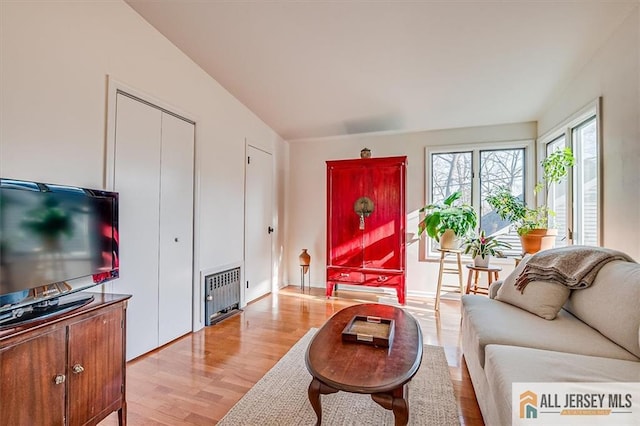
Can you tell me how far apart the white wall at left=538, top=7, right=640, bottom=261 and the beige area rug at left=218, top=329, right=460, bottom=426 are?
1598 mm

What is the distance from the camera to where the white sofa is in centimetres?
126

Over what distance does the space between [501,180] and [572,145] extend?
1.11 meters

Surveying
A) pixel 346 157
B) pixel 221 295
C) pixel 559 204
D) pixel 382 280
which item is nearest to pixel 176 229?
pixel 221 295

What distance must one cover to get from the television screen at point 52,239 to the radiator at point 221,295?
1.36 metres

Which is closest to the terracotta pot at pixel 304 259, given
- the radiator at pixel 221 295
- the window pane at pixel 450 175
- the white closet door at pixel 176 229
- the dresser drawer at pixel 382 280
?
the dresser drawer at pixel 382 280

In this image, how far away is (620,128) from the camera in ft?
6.89

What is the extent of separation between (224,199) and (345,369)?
2.58 metres

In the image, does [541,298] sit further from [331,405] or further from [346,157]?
[346,157]

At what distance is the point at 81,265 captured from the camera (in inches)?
65.2

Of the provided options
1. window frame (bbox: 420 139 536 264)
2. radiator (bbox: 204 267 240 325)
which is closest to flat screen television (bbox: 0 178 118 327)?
radiator (bbox: 204 267 240 325)

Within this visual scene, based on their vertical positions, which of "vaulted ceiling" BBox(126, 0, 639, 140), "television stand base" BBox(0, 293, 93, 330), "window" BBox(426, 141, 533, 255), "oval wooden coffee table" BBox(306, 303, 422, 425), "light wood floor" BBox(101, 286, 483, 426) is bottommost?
"light wood floor" BBox(101, 286, 483, 426)

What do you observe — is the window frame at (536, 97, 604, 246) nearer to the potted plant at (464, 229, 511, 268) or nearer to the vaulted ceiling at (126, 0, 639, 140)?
the vaulted ceiling at (126, 0, 639, 140)

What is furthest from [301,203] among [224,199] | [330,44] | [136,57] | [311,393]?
[311,393]

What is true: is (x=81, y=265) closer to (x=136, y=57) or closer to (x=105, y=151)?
(x=105, y=151)
